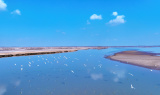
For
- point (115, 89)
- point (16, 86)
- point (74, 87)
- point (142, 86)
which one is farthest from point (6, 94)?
point (142, 86)

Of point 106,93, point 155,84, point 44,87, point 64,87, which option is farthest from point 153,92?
point 44,87

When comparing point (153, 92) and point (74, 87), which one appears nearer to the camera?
point (153, 92)

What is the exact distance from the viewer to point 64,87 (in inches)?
488

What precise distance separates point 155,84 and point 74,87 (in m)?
7.04

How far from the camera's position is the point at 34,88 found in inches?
483

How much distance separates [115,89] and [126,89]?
864 millimetres

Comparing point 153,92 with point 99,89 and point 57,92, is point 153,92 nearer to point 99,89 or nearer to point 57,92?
point 99,89

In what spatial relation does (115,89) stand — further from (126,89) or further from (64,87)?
(64,87)

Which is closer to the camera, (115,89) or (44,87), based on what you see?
(115,89)

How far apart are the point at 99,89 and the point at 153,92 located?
12.9 ft

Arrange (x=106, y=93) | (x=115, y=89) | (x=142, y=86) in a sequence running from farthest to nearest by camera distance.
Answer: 1. (x=142, y=86)
2. (x=115, y=89)
3. (x=106, y=93)

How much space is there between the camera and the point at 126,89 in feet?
38.2

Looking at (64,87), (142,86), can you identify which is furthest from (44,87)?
(142,86)

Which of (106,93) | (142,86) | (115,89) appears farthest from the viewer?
(142,86)
